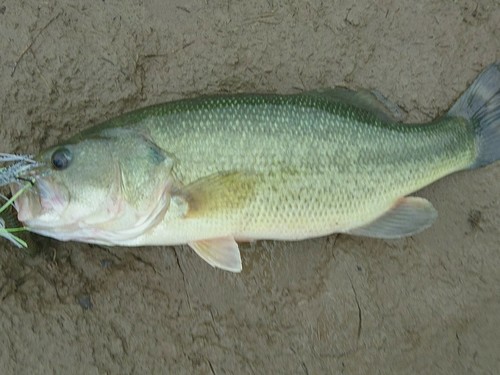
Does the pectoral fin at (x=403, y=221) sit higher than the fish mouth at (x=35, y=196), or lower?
higher

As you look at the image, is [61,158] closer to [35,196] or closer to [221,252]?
[35,196]

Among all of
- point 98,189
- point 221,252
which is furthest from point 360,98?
point 98,189

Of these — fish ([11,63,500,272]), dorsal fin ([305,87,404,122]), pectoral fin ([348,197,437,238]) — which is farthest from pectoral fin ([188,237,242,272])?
dorsal fin ([305,87,404,122])

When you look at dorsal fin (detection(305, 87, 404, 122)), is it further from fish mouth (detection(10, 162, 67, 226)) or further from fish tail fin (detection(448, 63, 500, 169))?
fish mouth (detection(10, 162, 67, 226))

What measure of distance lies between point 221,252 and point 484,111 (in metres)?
1.74

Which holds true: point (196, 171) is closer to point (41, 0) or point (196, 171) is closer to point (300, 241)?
point (300, 241)

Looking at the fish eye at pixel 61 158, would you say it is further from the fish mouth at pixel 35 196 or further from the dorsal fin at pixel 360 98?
the dorsal fin at pixel 360 98

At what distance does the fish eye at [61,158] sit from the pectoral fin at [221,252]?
30.5 inches

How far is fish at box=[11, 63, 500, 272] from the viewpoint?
2.70 metres

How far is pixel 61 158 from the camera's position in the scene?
2.70m

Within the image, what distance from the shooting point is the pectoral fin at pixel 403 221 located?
304 cm

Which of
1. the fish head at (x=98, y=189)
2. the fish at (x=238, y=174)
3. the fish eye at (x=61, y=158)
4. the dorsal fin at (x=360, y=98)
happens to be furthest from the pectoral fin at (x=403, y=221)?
the fish eye at (x=61, y=158)

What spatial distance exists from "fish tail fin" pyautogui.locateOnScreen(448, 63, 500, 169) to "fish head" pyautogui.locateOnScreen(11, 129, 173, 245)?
176 cm

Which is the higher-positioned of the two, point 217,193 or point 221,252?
point 217,193
